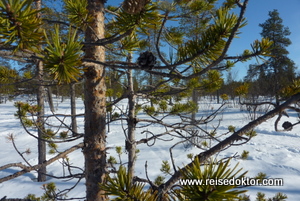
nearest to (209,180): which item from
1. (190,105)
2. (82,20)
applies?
(82,20)

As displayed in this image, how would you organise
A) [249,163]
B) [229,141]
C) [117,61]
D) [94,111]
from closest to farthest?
[229,141] < [117,61] < [94,111] < [249,163]

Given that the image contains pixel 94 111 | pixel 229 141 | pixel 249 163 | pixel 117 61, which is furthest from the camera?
pixel 249 163

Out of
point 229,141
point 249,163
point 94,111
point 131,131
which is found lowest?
point 249,163

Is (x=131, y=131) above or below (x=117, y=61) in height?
below

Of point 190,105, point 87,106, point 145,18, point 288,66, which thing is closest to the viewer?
point 145,18

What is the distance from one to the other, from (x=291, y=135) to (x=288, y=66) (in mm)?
9885

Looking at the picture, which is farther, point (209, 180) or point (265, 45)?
point (265, 45)

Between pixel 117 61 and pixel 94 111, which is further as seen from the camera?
pixel 94 111

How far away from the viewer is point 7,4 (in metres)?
0.48

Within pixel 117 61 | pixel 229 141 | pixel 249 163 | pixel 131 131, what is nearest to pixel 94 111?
pixel 117 61

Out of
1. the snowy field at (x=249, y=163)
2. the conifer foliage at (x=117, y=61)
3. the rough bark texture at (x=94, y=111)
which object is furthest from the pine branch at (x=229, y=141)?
the snowy field at (x=249, y=163)

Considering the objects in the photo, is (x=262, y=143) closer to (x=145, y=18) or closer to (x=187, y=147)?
(x=187, y=147)

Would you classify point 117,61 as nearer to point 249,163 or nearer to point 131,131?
point 131,131

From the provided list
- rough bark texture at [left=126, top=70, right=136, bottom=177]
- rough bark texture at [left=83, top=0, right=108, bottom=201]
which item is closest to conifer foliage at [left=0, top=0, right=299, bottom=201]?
rough bark texture at [left=83, top=0, right=108, bottom=201]
